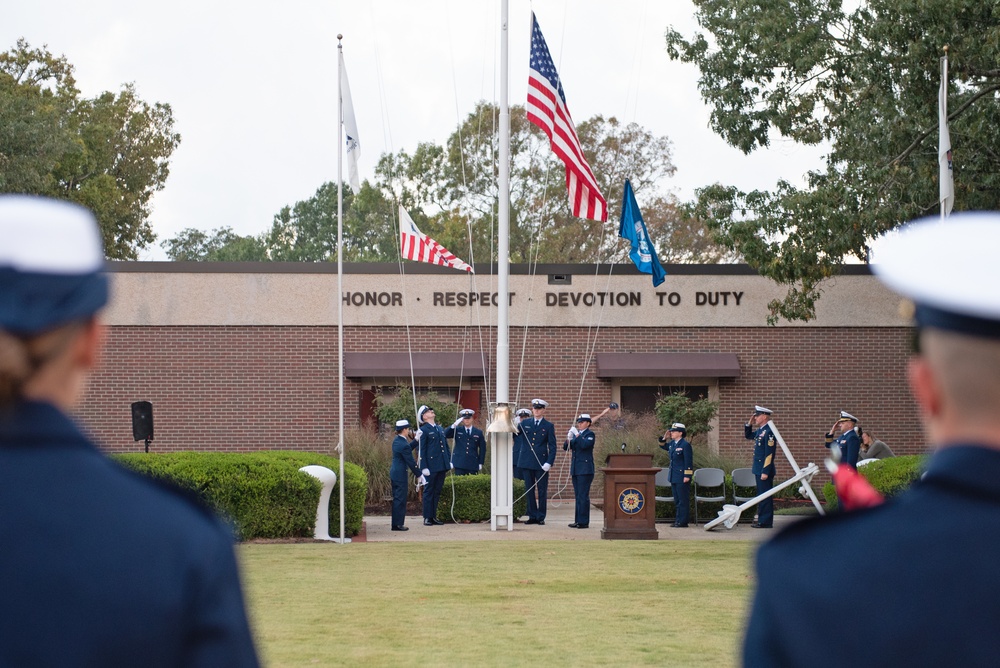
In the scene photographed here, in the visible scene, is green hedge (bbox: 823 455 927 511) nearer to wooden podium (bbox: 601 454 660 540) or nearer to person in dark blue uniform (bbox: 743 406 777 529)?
person in dark blue uniform (bbox: 743 406 777 529)

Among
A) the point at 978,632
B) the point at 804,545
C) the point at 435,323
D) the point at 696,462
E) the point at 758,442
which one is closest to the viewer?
the point at 978,632

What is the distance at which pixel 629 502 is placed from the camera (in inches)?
710

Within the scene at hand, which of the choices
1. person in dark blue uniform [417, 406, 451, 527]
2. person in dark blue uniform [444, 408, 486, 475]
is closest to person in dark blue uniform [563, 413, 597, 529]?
person in dark blue uniform [417, 406, 451, 527]

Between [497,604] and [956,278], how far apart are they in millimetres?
Result: 9605

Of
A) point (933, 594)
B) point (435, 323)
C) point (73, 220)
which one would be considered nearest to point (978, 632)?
point (933, 594)

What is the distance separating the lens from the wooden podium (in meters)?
17.9

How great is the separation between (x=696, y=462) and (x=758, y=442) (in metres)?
3.32

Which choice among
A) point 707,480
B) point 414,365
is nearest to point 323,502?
point 707,480

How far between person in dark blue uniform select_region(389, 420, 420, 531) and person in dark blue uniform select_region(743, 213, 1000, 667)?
1830 centimetres

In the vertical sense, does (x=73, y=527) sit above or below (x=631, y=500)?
above

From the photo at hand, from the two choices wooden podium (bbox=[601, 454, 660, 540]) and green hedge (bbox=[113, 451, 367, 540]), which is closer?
green hedge (bbox=[113, 451, 367, 540])

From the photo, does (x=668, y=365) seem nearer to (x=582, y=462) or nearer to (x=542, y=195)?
(x=582, y=462)

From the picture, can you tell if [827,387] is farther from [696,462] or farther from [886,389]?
[696,462]

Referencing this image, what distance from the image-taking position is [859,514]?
195 centimetres
